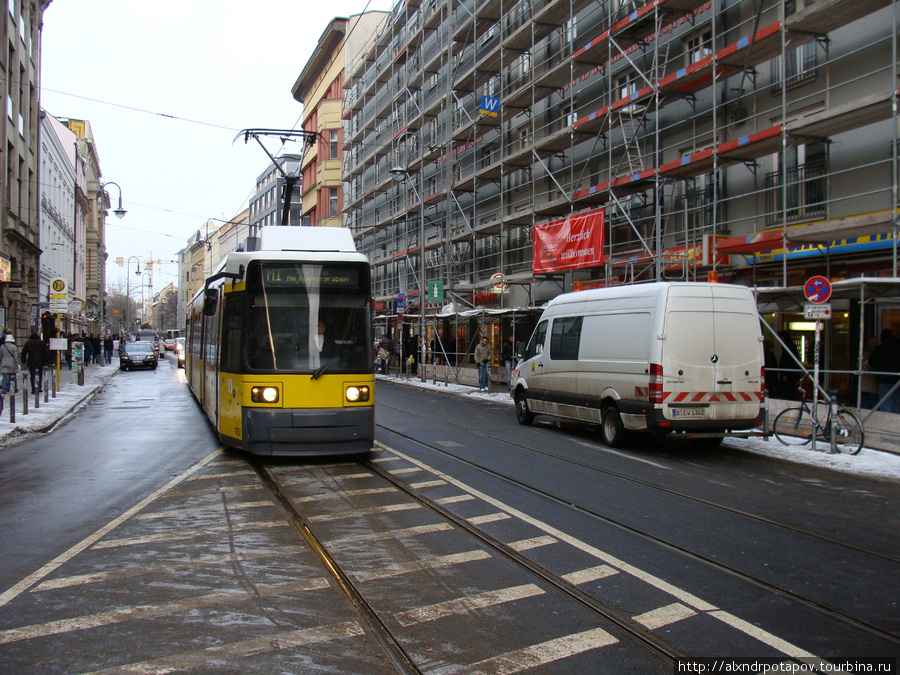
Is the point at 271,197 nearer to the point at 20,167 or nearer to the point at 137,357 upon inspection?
the point at 137,357

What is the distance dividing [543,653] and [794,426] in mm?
10428

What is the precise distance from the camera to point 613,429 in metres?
12.0

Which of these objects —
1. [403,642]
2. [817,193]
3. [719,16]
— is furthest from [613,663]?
[719,16]

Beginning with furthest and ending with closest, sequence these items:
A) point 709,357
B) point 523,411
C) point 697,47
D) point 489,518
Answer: point 697,47, point 523,411, point 709,357, point 489,518

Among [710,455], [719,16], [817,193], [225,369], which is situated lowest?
[710,455]

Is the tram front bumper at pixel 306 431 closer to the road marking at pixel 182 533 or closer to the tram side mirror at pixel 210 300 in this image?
the tram side mirror at pixel 210 300

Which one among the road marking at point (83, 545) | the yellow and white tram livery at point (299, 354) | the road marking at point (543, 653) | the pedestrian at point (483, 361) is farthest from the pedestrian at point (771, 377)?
the road marking at point (543, 653)

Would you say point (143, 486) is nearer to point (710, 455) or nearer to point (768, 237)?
point (710, 455)

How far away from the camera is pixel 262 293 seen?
31.4 ft

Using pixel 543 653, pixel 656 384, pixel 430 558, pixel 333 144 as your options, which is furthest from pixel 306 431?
pixel 333 144

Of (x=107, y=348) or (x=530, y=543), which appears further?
(x=107, y=348)

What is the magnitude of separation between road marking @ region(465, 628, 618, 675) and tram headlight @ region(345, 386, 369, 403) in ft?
19.5

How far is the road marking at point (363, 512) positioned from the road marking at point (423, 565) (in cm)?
157

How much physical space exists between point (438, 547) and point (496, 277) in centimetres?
2126
